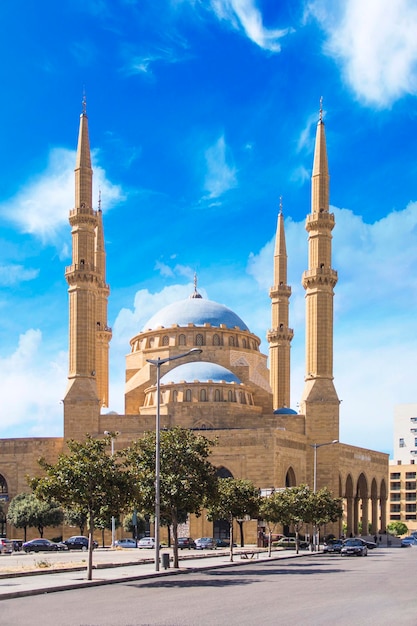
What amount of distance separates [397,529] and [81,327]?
2520 inches

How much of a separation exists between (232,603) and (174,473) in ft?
51.3

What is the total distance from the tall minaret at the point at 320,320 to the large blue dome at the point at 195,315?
13002 millimetres

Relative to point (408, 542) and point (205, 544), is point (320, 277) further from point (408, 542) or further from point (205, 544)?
point (408, 542)

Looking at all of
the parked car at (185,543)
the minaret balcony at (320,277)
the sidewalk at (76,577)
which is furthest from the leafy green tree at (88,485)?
the minaret balcony at (320,277)

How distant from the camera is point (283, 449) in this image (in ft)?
229

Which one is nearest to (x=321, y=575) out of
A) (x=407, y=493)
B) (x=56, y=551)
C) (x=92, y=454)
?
(x=92, y=454)

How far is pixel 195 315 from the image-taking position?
85.1 meters

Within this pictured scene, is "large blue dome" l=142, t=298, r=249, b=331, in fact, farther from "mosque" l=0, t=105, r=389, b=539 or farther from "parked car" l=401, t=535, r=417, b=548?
"parked car" l=401, t=535, r=417, b=548

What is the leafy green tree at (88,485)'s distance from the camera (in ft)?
97.3

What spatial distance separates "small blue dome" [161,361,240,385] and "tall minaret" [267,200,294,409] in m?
10.0

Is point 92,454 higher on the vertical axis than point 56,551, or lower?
higher

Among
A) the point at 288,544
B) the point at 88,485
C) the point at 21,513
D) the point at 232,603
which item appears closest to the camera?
the point at 232,603

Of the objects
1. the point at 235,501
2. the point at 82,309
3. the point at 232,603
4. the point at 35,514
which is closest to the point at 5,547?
the point at 35,514

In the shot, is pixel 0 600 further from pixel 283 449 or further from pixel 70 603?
pixel 283 449
